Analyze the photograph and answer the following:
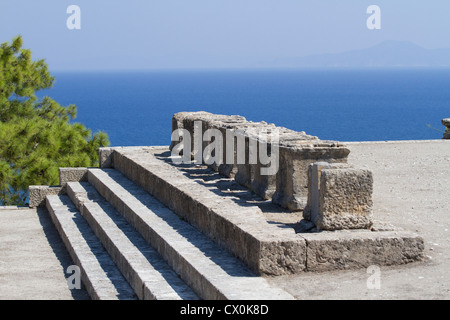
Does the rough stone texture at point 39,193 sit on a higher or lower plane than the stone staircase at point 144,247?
lower

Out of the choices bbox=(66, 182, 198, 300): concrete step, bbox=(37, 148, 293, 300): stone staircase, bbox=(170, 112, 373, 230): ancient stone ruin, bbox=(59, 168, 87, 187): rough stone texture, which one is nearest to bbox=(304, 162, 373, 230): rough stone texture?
bbox=(170, 112, 373, 230): ancient stone ruin

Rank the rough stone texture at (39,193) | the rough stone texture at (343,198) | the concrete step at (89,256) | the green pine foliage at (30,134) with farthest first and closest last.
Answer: the green pine foliage at (30,134)
the rough stone texture at (39,193)
the concrete step at (89,256)
the rough stone texture at (343,198)

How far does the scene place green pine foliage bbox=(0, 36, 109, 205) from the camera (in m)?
16.8

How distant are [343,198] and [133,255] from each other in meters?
2.44

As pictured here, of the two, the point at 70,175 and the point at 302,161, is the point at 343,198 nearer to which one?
the point at 302,161

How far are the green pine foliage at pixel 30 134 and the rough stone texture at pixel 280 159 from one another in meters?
7.31

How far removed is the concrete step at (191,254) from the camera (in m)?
6.18

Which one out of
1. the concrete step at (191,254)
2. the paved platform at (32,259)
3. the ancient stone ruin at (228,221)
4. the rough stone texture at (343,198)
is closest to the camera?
the concrete step at (191,254)

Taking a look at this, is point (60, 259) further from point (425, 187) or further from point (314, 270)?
point (425, 187)

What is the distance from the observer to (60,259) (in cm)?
974

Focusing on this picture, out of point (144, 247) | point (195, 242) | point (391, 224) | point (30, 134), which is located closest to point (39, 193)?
point (30, 134)

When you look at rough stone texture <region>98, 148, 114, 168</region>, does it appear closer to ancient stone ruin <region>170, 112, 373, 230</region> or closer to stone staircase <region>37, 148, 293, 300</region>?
stone staircase <region>37, 148, 293, 300</region>

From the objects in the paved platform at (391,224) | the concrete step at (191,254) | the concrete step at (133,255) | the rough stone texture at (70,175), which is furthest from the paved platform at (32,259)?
the concrete step at (191,254)

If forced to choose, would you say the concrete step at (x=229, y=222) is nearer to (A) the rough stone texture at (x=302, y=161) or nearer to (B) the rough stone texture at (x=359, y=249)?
(B) the rough stone texture at (x=359, y=249)
